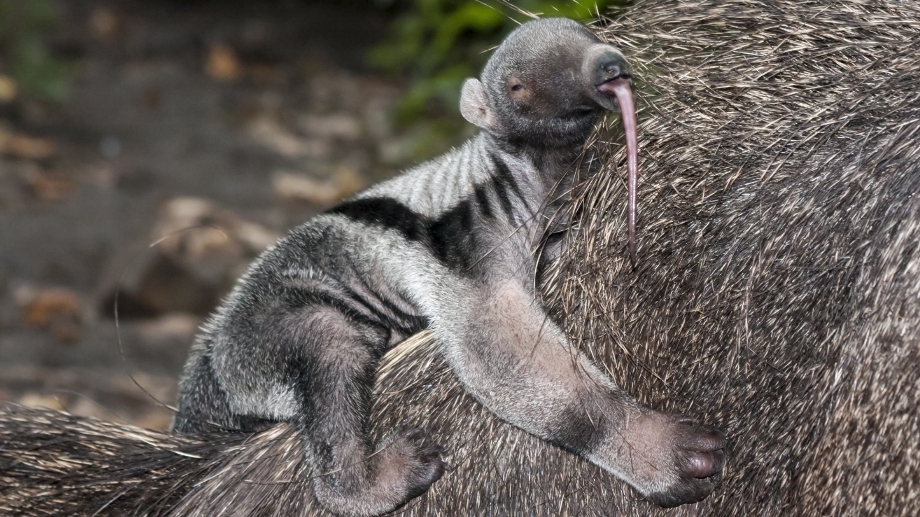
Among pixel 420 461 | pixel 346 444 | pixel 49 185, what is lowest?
pixel 49 185

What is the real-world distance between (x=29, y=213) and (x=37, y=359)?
5.84 feet

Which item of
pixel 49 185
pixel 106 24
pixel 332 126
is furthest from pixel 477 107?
pixel 106 24

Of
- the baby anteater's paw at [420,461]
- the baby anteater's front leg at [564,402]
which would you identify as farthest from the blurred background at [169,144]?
the baby anteater's paw at [420,461]

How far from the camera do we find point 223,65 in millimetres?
9883

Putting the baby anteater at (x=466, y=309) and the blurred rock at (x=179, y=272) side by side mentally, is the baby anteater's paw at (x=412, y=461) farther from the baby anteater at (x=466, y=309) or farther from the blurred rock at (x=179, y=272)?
the blurred rock at (x=179, y=272)

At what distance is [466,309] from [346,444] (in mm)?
511

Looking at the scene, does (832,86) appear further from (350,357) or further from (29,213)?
(29,213)

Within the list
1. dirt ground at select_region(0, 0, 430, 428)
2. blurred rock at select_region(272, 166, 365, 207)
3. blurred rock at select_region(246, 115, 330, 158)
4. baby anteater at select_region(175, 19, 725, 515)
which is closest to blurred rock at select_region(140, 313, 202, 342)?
dirt ground at select_region(0, 0, 430, 428)

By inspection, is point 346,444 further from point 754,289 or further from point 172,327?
point 172,327

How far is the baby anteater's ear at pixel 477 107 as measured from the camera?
108 inches

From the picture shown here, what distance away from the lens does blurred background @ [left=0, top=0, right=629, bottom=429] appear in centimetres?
639

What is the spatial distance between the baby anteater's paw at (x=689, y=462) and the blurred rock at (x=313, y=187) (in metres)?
5.67

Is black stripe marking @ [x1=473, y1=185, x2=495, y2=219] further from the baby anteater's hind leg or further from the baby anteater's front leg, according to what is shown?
the baby anteater's hind leg

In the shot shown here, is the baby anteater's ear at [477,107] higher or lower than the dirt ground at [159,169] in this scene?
higher
